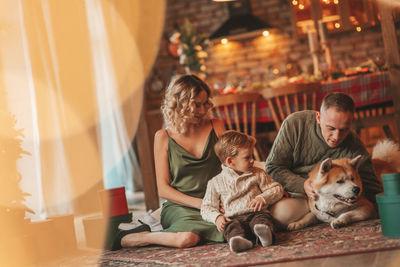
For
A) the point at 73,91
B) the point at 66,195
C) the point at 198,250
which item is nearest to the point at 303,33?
the point at 73,91

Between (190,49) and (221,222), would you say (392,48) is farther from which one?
(190,49)

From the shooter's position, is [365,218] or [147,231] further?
[147,231]

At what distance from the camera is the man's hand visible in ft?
7.47

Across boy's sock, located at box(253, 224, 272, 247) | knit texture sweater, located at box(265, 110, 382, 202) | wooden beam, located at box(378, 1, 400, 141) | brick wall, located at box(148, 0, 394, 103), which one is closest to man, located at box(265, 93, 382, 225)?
knit texture sweater, located at box(265, 110, 382, 202)

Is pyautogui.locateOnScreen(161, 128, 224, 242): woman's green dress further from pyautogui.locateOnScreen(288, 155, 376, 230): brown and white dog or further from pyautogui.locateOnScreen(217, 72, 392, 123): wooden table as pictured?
pyautogui.locateOnScreen(217, 72, 392, 123): wooden table

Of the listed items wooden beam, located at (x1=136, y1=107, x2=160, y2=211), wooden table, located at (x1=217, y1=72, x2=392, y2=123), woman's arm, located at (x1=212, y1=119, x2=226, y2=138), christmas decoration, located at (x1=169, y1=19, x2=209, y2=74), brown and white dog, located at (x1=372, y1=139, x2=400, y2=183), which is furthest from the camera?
christmas decoration, located at (x1=169, y1=19, x2=209, y2=74)

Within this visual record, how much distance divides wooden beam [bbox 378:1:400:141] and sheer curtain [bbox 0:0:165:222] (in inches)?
110

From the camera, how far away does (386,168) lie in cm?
249

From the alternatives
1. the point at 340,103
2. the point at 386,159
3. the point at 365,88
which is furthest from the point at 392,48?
the point at 340,103

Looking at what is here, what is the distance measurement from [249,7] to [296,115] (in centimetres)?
465

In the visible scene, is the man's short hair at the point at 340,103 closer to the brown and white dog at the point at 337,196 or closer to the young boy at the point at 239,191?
the brown and white dog at the point at 337,196

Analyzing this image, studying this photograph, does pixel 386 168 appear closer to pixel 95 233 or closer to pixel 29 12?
pixel 95 233

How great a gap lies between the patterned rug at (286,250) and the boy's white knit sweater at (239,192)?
6.8 inches

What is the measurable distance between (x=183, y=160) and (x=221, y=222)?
0.53m
